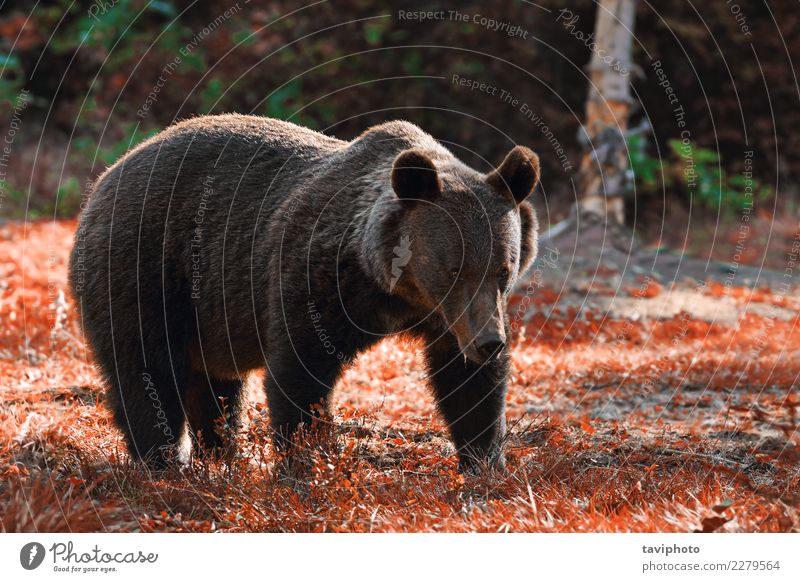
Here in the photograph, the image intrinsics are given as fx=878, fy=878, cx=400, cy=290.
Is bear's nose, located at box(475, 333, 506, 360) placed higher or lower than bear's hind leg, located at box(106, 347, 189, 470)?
higher

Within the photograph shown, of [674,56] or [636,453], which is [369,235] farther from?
[674,56]

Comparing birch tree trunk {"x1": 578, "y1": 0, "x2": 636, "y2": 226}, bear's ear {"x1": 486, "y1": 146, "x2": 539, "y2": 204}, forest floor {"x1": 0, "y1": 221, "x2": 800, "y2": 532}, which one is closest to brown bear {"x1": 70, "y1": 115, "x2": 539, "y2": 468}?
bear's ear {"x1": 486, "y1": 146, "x2": 539, "y2": 204}

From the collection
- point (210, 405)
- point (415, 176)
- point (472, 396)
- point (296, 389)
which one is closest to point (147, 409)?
point (210, 405)

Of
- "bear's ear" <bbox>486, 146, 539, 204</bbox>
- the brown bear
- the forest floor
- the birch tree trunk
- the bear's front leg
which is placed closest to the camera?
the forest floor

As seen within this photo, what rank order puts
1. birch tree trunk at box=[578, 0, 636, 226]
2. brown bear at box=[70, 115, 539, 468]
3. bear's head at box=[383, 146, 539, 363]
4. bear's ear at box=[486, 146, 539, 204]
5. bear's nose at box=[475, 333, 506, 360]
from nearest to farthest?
bear's nose at box=[475, 333, 506, 360]
bear's head at box=[383, 146, 539, 363]
brown bear at box=[70, 115, 539, 468]
bear's ear at box=[486, 146, 539, 204]
birch tree trunk at box=[578, 0, 636, 226]

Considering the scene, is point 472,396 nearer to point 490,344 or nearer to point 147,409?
point 490,344

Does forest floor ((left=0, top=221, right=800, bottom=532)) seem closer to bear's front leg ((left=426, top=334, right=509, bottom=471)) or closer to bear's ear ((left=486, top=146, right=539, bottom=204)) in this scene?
bear's front leg ((left=426, top=334, right=509, bottom=471))

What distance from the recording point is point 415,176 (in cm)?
484

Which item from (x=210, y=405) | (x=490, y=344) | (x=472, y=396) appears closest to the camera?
(x=490, y=344)

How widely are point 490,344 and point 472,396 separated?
89cm

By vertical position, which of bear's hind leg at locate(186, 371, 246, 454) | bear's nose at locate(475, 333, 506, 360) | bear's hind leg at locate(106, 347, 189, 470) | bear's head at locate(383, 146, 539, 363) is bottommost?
bear's hind leg at locate(186, 371, 246, 454)

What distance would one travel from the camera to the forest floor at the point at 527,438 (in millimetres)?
4457

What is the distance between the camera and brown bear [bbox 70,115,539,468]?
4.92m

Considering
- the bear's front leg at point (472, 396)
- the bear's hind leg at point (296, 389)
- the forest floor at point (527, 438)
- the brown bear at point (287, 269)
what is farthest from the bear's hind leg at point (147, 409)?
the bear's front leg at point (472, 396)
